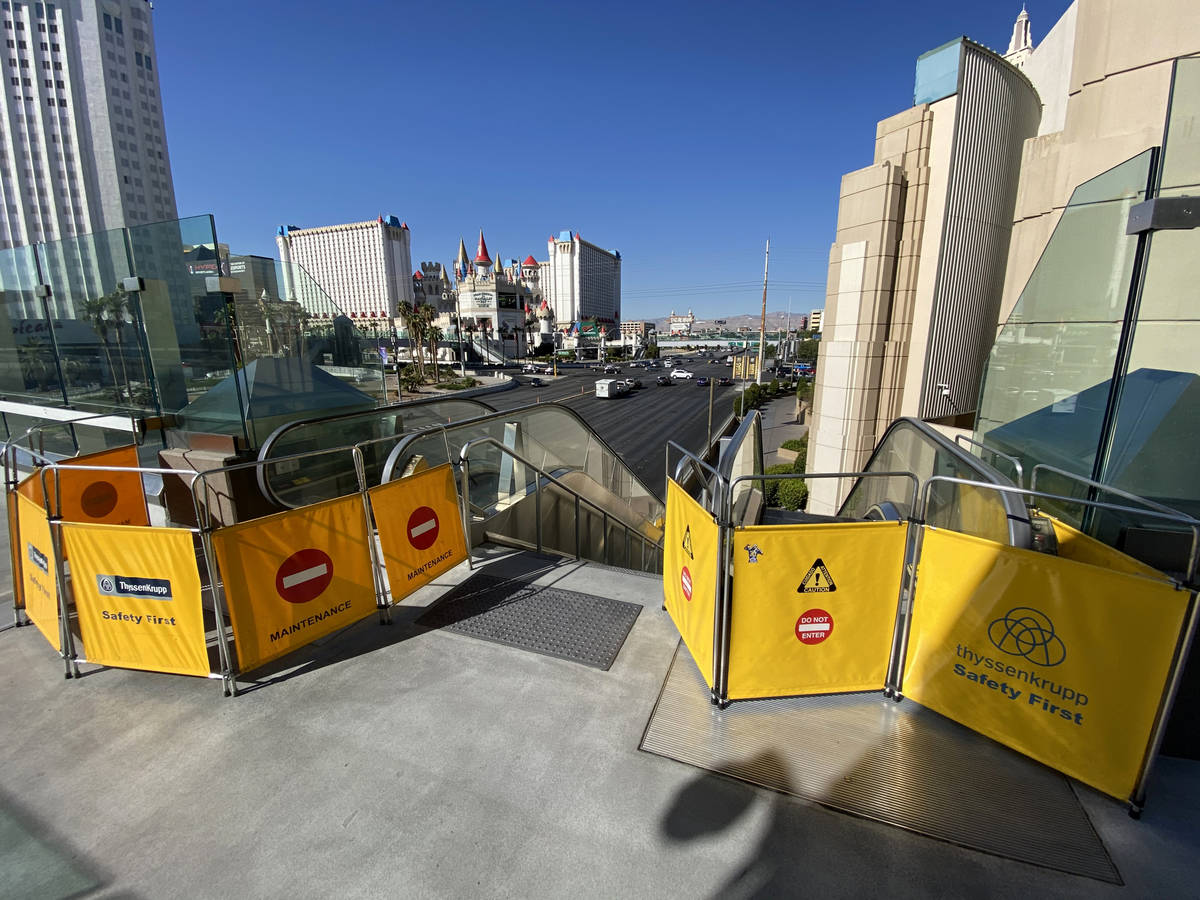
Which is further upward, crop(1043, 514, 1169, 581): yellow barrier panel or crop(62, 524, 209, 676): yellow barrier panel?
crop(1043, 514, 1169, 581): yellow barrier panel

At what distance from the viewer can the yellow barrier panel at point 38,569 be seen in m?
3.92

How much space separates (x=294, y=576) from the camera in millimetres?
3834

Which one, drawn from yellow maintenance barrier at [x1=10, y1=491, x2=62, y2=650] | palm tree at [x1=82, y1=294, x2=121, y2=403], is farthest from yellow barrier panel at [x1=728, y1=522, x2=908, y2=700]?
palm tree at [x1=82, y1=294, x2=121, y2=403]

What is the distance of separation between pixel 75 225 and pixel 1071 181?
113775mm

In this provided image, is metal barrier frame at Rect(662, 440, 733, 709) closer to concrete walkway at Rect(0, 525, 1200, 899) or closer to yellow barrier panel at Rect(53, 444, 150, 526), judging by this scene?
concrete walkway at Rect(0, 525, 1200, 899)

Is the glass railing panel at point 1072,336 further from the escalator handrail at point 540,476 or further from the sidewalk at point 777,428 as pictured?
the sidewalk at point 777,428

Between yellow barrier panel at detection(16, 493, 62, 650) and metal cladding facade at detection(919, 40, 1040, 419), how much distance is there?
59.3ft

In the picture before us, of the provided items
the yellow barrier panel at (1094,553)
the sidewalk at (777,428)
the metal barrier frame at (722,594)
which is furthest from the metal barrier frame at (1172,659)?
the sidewalk at (777,428)

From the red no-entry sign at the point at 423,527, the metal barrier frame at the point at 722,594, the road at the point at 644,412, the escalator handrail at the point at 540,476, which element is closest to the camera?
the metal barrier frame at the point at 722,594

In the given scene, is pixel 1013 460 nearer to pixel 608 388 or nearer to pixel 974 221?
pixel 974 221

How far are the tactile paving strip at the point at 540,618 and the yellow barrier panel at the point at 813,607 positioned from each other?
1.14m

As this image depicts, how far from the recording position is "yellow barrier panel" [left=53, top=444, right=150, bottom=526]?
16.8ft

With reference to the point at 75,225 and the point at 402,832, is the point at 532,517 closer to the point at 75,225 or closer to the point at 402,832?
the point at 402,832

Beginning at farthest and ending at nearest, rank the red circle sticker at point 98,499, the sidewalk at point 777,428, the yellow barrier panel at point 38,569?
the sidewalk at point 777,428, the red circle sticker at point 98,499, the yellow barrier panel at point 38,569
